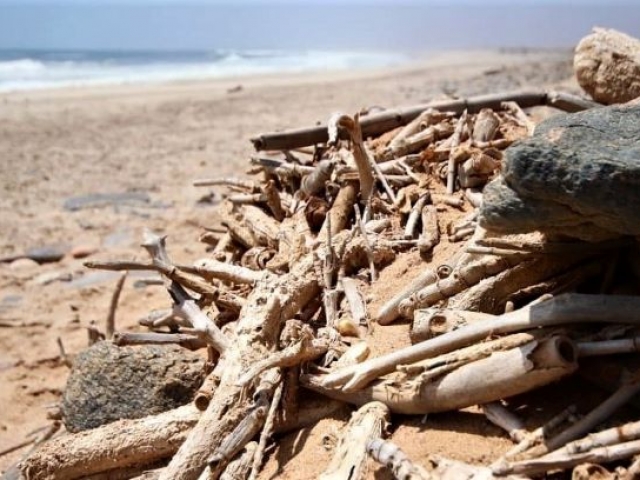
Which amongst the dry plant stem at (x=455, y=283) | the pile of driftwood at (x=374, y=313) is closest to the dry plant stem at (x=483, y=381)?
the pile of driftwood at (x=374, y=313)

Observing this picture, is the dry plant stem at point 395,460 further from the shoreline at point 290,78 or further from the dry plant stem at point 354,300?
the shoreline at point 290,78

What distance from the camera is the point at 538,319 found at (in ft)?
10.4

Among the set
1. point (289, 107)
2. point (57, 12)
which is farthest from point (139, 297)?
point (57, 12)

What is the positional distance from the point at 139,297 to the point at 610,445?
6.31 metres

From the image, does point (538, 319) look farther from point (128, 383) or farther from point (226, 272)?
point (128, 383)

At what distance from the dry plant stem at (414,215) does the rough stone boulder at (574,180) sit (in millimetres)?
1460

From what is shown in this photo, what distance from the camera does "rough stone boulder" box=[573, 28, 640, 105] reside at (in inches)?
219

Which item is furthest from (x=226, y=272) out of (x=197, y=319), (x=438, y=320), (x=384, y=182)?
(x=438, y=320)

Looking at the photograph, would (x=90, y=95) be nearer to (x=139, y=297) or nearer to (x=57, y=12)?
(x=139, y=297)

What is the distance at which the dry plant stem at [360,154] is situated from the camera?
183 inches

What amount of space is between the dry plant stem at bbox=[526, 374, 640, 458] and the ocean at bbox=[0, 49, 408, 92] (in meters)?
27.1

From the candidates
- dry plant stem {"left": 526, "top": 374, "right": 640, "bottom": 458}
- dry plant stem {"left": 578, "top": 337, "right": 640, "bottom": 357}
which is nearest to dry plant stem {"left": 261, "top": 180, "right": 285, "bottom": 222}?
dry plant stem {"left": 578, "top": 337, "right": 640, "bottom": 357}

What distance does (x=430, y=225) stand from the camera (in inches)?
178

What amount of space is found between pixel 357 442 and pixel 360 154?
203 cm
